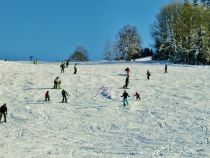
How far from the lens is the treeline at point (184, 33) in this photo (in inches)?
3659

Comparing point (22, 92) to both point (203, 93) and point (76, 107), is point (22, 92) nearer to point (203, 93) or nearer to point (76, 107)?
point (76, 107)

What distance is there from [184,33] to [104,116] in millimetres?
56383

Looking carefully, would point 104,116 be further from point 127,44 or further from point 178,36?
point 127,44

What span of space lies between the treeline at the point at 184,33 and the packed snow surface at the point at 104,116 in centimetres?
2414

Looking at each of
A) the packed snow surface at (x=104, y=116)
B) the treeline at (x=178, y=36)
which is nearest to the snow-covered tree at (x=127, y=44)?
the treeline at (x=178, y=36)

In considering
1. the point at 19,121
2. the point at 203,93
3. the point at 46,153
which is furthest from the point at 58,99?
the point at 46,153

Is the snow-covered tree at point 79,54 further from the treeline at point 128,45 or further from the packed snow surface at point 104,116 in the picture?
the packed snow surface at point 104,116

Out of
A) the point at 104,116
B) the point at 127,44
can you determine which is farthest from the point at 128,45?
the point at 104,116

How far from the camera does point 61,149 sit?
1348 inches

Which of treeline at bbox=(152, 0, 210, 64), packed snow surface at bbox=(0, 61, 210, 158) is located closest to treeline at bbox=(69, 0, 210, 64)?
treeline at bbox=(152, 0, 210, 64)

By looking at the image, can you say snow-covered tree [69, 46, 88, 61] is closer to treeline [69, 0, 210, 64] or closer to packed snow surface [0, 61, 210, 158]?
treeline [69, 0, 210, 64]

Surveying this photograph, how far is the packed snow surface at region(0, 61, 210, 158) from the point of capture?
34250 millimetres

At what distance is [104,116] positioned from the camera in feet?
146

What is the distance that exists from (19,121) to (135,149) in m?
12.5
